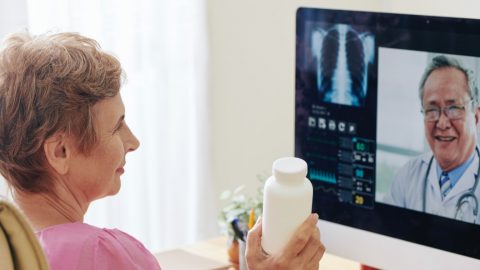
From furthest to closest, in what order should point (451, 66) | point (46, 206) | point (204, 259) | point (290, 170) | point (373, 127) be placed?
point (204, 259) → point (373, 127) → point (451, 66) → point (46, 206) → point (290, 170)

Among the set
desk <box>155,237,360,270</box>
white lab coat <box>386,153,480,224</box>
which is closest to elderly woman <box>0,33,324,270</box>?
white lab coat <box>386,153,480,224</box>

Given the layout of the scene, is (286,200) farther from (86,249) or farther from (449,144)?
(449,144)

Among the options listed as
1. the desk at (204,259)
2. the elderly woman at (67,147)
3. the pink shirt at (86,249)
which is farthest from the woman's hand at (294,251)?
the desk at (204,259)

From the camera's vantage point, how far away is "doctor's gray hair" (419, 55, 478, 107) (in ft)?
4.80

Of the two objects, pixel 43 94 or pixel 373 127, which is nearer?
pixel 43 94

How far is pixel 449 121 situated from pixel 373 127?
0.54ft

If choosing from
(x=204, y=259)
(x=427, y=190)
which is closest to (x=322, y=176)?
(x=427, y=190)

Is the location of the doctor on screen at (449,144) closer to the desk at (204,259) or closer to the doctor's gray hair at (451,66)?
the doctor's gray hair at (451,66)

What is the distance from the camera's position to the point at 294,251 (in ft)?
3.89

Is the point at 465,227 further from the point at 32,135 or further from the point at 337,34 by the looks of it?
the point at 32,135

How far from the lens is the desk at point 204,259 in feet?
5.89

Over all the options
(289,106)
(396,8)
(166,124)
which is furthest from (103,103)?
(396,8)

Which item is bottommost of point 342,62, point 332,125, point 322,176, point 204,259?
point 204,259

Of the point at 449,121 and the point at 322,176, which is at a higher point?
the point at 449,121
